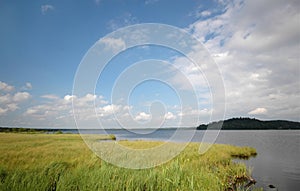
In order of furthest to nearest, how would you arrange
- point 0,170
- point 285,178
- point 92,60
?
point 285,178 → point 92,60 → point 0,170

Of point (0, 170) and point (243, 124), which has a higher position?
point (243, 124)

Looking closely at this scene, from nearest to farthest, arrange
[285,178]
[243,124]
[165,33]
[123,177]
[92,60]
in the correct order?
[123,177]
[92,60]
[165,33]
[285,178]
[243,124]

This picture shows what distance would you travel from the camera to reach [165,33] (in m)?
16.2

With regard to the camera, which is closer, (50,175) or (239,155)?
(50,175)

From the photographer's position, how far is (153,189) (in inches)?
339

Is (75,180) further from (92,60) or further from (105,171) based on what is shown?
(92,60)

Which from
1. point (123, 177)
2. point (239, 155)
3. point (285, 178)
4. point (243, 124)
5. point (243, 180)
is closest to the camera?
point (123, 177)

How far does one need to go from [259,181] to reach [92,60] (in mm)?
13438

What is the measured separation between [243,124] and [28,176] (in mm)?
169914

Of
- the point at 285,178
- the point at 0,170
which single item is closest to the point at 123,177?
the point at 0,170

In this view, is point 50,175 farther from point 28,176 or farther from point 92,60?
point 92,60

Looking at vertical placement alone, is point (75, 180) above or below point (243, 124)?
below

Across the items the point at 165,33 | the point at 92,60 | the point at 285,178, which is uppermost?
the point at 165,33

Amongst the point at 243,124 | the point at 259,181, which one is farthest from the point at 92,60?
the point at 243,124
